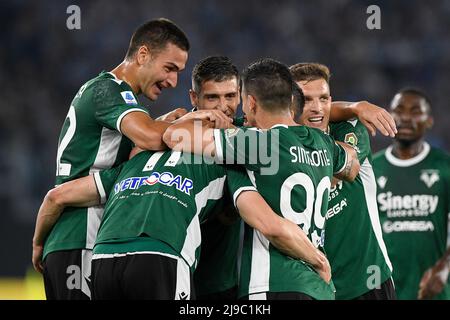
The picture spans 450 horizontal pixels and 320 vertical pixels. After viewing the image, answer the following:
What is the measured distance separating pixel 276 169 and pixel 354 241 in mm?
1163

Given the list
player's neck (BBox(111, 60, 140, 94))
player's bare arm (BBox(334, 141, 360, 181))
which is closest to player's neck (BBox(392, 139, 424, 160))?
player's bare arm (BBox(334, 141, 360, 181))

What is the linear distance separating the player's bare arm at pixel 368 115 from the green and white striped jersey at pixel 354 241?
135mm

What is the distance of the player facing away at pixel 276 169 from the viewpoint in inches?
155

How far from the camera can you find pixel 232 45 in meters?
12.7

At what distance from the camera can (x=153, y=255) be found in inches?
156

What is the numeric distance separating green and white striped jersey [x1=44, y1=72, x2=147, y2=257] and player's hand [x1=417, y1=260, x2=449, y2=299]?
3694 mm

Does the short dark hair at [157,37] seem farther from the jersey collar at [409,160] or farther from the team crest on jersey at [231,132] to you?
the jersey collar at [409,160]

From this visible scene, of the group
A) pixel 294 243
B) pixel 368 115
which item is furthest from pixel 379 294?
pixel 294 243

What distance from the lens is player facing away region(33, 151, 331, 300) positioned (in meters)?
3.92

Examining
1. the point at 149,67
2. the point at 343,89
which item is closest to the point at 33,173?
the point at 343,89

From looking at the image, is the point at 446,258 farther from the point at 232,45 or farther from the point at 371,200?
the point at 232,45

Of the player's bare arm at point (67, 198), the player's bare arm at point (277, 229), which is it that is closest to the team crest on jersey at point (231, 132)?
the player's bare arm at point (277, 229)

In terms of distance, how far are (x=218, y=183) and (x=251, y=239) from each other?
1.15ft

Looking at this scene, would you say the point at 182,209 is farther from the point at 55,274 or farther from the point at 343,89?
the point at 343,89
